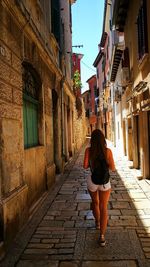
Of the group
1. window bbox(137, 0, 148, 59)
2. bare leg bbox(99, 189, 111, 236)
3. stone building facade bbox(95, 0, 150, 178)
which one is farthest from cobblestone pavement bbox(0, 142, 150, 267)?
window bbox(137, 0, 148, 59)

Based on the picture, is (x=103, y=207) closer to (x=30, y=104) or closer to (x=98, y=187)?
(x=98, y=187)

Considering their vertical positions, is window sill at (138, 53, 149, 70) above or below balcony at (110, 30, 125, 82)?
below

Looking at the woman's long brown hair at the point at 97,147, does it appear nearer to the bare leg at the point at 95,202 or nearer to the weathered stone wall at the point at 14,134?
the bare leg at the point at 95,202

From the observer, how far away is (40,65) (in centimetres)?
795

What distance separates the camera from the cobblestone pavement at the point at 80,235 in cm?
391

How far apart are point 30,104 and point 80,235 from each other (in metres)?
3.45

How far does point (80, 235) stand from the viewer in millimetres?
4824

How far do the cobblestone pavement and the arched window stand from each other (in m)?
1.47

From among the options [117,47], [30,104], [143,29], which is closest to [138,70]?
[143,29]

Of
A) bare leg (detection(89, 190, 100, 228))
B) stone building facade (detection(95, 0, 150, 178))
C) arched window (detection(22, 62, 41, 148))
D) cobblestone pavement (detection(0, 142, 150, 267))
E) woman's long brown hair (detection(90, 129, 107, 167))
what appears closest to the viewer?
cobblestone pavement (detection(0, 142, 150, 267))

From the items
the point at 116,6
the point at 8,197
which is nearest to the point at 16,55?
the point at 8,197

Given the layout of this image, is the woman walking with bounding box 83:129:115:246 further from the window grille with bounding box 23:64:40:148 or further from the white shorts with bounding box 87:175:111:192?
the window grille with bounding box 23:64:40:148

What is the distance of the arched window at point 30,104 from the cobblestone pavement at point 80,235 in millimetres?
1473

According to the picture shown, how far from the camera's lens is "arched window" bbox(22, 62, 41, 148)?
6.75 metres
